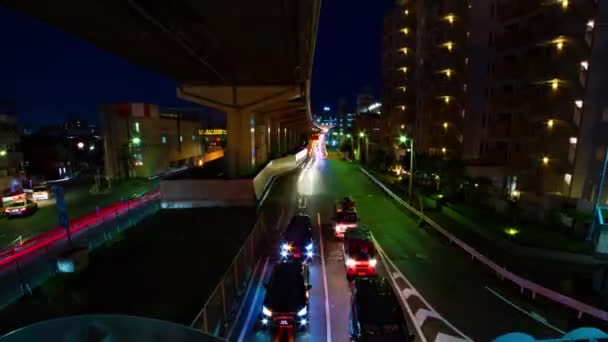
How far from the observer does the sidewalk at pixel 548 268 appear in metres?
11.7

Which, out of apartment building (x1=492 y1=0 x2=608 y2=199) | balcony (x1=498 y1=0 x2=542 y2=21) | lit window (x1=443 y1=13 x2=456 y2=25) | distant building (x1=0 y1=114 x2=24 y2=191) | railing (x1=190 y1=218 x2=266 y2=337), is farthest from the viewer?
lit window (x1=443 y1=13 x2=456 y2=25)

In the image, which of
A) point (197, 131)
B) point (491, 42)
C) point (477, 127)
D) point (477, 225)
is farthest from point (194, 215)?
point (197, 131)

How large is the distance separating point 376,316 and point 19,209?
95.3ft

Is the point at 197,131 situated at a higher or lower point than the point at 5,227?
higher

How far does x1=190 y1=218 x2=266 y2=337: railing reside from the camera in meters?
7.55

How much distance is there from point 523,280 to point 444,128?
26783mm

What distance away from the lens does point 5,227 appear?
2184 cm

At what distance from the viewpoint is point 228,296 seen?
9719 millimetres

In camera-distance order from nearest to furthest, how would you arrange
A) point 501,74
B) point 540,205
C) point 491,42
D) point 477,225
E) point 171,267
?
point 171,267
point 477,225
point 540,205
point 501,74
point 491,42

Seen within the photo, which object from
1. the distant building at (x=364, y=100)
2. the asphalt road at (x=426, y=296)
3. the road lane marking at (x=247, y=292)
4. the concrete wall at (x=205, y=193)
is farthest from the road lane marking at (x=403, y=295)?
the distant building at (x=364, y=100)

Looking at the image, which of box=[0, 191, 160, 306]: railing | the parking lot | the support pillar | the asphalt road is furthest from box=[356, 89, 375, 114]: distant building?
box=[0, 191, 160, 306]: railing

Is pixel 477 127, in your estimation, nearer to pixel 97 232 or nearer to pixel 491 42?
pixel 491 42

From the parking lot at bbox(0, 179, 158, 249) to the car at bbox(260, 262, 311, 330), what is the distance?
57.8ft

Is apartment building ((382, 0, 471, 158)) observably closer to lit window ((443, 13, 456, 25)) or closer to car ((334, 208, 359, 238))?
lit window ((443, 13, 456, 25))
